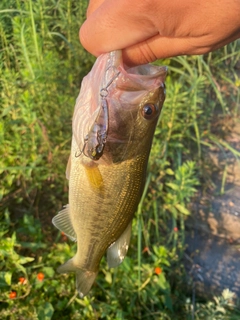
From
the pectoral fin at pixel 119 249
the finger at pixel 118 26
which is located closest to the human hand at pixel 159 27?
the finger at pixel 118 26

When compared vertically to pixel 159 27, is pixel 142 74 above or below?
below

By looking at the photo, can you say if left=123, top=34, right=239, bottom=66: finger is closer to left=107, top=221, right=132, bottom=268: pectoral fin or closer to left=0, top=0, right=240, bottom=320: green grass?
left=107, top=221, right=132, bottom=268: pectoral fin

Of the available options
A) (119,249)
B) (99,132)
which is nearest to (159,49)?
(99,132)

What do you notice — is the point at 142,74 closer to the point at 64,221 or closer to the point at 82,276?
the point at 64,221

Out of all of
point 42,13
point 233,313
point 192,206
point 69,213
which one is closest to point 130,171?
point 69,213

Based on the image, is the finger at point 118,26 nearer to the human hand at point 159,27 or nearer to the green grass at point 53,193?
the human hand at point 159,27

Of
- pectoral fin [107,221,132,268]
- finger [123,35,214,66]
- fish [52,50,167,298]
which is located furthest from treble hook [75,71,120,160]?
pectoral fin [107,221,132,268]
